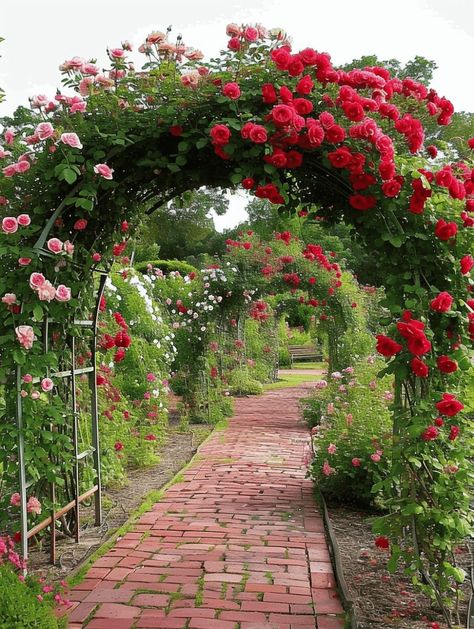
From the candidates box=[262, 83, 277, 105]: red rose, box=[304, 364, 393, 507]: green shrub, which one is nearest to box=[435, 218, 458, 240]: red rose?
box=[262, 83, 277, 105]: red rose

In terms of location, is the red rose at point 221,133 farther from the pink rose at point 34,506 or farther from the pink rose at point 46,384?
the pink rose at point 34,506

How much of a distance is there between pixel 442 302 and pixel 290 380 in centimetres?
1500

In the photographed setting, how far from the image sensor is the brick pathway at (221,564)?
329 cm

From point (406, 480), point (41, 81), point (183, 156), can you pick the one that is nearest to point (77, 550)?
point (406, 480)

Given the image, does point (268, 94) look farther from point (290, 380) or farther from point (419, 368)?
point (290, 380)

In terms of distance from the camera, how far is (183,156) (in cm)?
361

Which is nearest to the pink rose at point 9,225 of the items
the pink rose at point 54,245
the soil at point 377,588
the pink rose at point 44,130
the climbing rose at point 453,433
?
the pink rose at point 54,245

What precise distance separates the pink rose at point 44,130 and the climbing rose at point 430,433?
7.60 ft

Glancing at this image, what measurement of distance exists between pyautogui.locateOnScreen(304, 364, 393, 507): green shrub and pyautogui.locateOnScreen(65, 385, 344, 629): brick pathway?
0.93 feet

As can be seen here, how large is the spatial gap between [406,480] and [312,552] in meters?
1.24

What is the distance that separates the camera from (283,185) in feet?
12.0

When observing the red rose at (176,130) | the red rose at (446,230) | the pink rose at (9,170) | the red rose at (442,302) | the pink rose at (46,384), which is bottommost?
the pink rose at (46,384)

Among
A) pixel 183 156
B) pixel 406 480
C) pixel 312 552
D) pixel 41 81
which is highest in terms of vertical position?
pixel 41 81

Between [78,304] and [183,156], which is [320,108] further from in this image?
[78,304]
